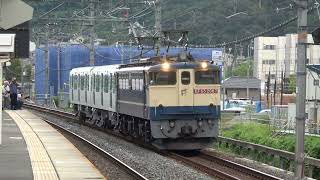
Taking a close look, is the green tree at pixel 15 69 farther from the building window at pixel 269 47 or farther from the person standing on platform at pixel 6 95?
the person standing on platform at pixel 6 95

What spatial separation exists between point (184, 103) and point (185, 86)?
0.55m

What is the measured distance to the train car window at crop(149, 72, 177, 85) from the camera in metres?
21.2

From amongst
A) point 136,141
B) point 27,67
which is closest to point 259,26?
point 136,141

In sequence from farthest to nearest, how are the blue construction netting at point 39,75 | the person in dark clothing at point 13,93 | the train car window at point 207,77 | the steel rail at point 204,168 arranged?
the blue construction netting at point 39,75
the person in dark clothing at point 13,93
the train car window at point 207,77
the steel rail at point 204,168

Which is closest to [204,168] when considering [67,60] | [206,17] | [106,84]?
[106,84]

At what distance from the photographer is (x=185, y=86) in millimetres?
21266

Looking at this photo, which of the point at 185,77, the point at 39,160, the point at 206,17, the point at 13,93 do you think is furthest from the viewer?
the point at 206,17

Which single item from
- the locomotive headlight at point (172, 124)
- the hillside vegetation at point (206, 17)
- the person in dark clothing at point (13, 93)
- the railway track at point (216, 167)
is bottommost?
the railway track at point (216, 167)

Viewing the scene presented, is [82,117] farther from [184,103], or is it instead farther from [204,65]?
[184,103]

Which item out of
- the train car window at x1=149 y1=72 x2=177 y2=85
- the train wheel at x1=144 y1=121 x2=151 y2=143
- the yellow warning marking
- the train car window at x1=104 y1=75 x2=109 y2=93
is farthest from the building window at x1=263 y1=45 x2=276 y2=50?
the train car window at x1=149 y1=72 x2=177 y2=85

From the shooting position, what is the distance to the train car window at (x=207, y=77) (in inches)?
845

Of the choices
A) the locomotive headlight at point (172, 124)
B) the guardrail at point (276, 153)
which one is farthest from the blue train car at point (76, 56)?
the locomotive headlight at point (172, 124)

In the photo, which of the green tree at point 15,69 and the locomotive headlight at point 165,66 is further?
the green tree at point 15,69

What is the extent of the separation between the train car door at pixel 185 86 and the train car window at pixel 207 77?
23cm
